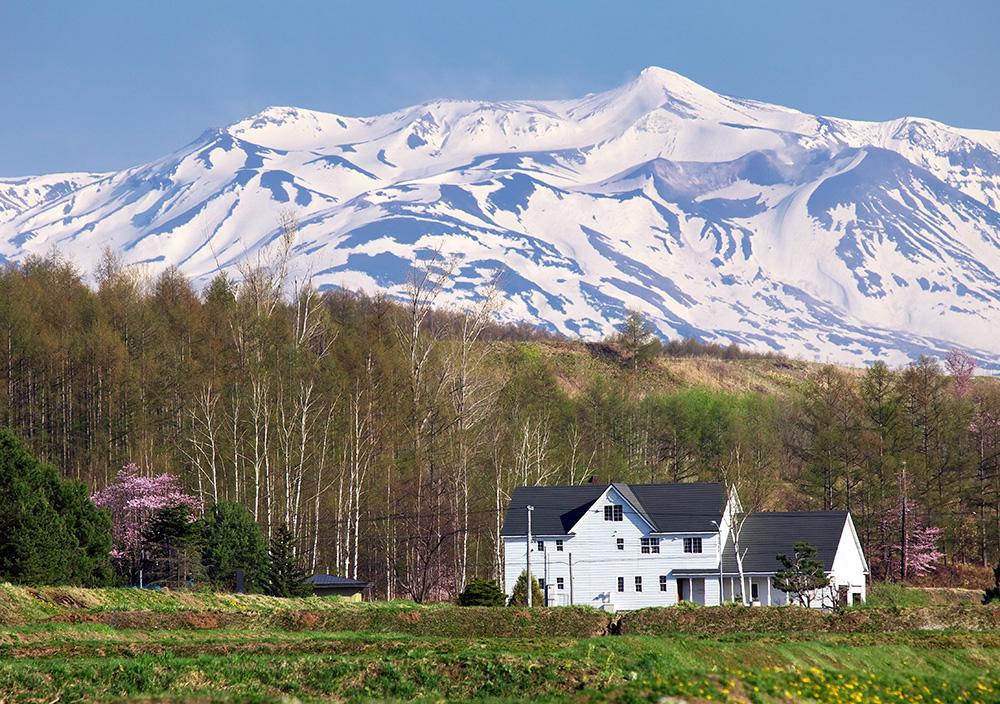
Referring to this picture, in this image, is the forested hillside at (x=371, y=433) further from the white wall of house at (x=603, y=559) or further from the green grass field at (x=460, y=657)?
the green grass field at (x=460, y=657)

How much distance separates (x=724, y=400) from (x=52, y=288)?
5573cm

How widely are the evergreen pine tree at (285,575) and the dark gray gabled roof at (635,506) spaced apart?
594 inches

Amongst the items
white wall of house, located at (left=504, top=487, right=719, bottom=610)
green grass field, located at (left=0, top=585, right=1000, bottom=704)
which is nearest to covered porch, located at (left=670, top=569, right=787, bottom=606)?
white wall of house, located at (left=504, top=487, right=719, bottom=610)

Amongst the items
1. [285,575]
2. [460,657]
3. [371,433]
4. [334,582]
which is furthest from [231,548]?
[460,657]

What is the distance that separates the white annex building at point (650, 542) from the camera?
69312mm

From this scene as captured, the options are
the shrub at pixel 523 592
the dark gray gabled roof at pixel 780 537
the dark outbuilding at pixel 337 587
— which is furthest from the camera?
the dark gray gabled roof at pixel 780 537

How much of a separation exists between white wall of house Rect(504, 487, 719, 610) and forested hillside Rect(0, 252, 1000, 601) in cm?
486

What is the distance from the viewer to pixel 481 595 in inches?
2280

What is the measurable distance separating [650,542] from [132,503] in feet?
88.7

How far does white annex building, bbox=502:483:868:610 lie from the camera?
69312mm

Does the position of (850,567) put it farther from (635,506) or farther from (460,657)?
(460,657)

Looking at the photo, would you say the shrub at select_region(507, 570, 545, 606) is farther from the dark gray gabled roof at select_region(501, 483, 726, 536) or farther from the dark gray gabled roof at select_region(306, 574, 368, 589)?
the dark gray gabled roof at select_region(306, 574, 368, 589)

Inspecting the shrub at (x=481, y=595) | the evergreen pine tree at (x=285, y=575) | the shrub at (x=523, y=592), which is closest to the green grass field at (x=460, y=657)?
the evergreen pine tree at (x=285, y=575)

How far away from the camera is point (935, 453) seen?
3462 inches
